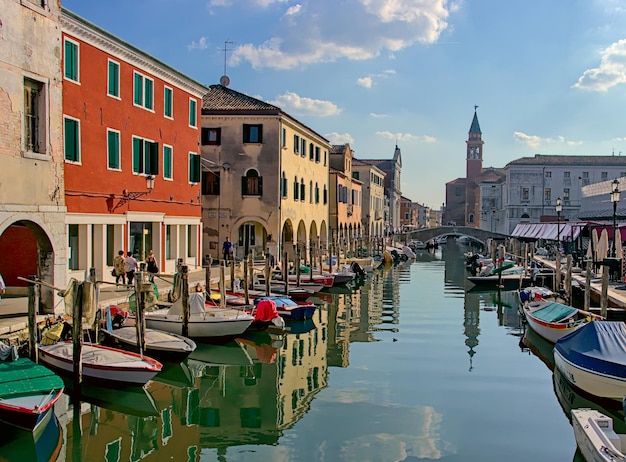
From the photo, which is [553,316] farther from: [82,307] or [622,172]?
[622,172]

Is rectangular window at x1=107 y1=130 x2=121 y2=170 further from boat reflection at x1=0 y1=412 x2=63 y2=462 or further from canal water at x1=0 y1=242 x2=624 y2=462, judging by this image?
boat reflection at x1=0 y1=412 x2=63 y2=462

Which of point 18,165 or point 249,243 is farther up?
point 18,165

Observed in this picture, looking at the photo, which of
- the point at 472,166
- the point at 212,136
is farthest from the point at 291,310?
the point at 472,166

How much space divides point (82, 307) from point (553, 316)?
1196cm

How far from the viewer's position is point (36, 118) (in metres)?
14.6

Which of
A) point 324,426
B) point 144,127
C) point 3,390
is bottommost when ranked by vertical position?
point 324,426

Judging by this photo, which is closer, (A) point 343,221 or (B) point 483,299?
(B) point 483,299

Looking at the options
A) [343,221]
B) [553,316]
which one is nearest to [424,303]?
[553,316]

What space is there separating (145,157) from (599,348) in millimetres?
15318

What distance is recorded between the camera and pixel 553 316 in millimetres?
17297

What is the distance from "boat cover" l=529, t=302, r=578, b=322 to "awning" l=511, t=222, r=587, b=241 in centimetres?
1623

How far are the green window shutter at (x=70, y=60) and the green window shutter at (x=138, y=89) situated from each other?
3.35m

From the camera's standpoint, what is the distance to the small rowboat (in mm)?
12078

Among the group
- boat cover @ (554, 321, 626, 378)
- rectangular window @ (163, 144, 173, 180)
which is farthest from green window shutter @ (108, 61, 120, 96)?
boat cover @ (554, 321, 626, 378)
